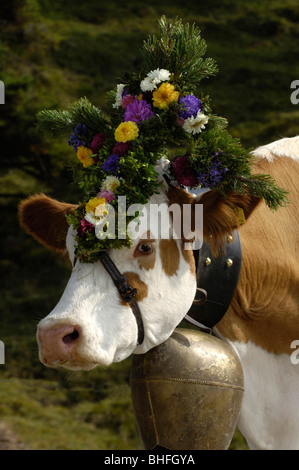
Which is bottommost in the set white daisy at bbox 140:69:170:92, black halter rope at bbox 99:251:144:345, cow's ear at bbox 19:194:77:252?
black halter rope at bbox 99:251:144:345

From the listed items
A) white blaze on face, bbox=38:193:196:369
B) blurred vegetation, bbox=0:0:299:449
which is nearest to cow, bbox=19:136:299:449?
white blaze on face, bbox=38:193:196:369

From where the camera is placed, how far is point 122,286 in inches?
114

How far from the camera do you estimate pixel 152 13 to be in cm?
730

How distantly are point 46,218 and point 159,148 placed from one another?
0.76m

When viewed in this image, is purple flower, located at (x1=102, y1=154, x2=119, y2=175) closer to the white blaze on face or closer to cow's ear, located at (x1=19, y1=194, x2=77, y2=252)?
the white blaze on face

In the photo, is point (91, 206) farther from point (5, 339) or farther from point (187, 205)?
point (5, 339)

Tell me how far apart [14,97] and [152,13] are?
1.76 m

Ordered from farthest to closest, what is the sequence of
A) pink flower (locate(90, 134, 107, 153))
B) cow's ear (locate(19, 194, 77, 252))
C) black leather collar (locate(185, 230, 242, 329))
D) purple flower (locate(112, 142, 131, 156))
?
cow's ear (locate(19, 194, 77, 252))
black leather collar (locate(185, 230, 242, 329))
pink flower (locate(90, 134, 107, 153))
purple flower (locate(112, 142, 131, 156))

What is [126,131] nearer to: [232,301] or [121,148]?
[121,148]

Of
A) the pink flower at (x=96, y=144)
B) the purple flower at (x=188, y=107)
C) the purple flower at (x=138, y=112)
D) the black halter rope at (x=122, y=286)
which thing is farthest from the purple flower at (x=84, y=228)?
the purple flower at (x=188, y=107)

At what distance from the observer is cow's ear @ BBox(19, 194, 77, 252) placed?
344 centimetres

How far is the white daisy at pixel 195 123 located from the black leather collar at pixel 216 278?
1.62ft

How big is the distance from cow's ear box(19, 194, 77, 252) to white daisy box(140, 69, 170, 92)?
2.27ft
